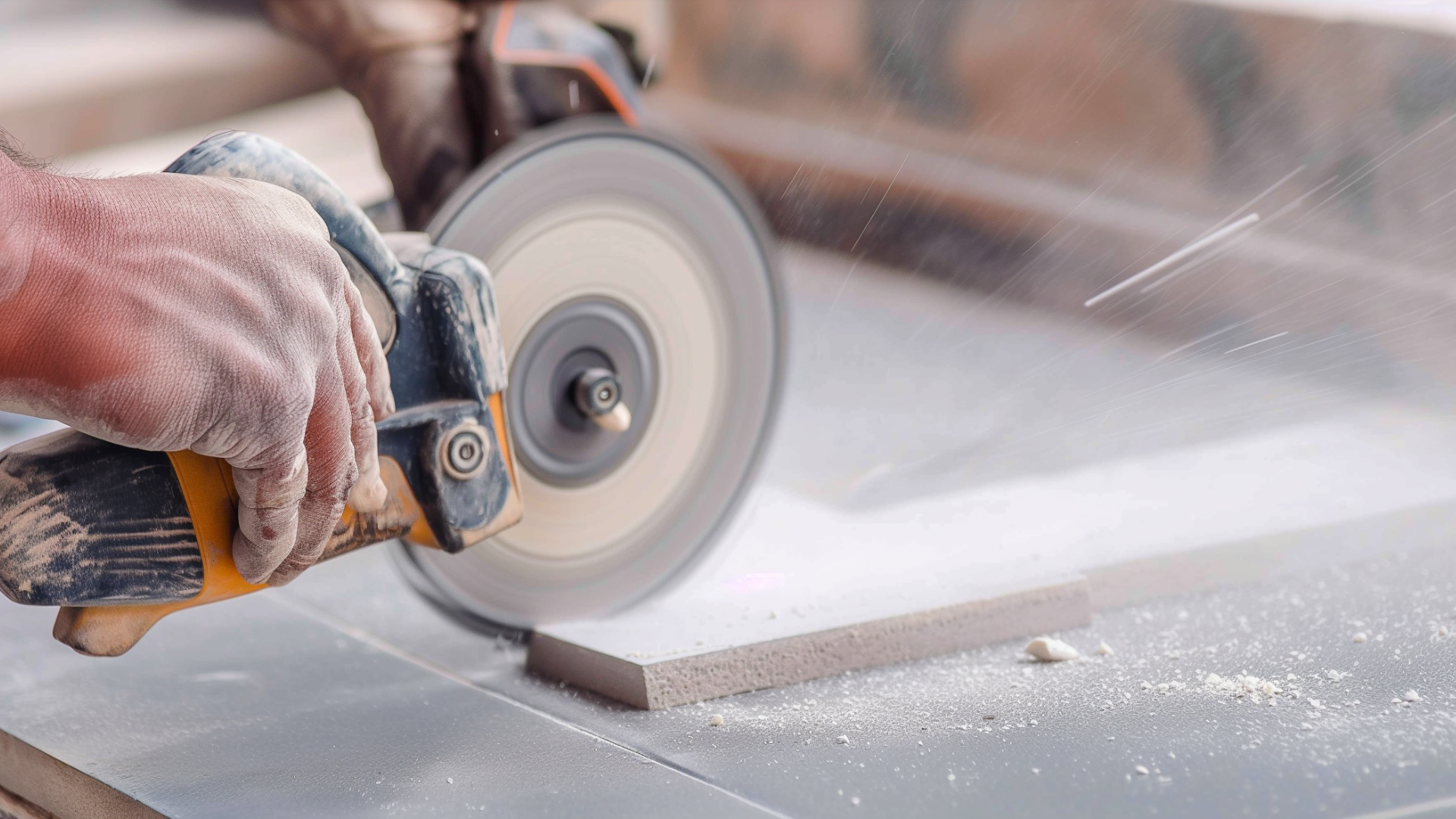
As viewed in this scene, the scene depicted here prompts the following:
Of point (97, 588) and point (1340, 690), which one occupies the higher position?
point (1340, 690)

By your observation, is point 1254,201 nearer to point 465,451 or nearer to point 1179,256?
point 1179,256

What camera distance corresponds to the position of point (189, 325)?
999 millimetres

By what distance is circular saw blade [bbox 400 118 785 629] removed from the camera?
1.69m

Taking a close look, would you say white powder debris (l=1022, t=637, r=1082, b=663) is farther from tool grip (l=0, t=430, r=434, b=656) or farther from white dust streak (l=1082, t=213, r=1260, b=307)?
white dust streak (l=1082, t=213, r=1260, b=307)

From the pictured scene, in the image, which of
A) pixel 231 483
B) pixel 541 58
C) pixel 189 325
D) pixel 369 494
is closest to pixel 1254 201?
pixel 541 58

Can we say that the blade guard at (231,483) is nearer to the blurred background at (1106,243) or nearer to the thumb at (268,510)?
the thumb at (268,510)

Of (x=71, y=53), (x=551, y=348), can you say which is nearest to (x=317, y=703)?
(x=551, y=348)

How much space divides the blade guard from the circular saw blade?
8.3 inches

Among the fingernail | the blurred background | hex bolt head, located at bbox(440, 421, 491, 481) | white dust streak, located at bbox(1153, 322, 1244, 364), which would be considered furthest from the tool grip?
white dust streak, located at bbox(1153, 322, 1244, 364)

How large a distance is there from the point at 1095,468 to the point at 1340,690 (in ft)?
3.71

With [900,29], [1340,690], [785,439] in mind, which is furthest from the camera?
[900,29]

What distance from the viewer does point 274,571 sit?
49.7 inches

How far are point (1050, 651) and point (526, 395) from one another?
0.74 meters

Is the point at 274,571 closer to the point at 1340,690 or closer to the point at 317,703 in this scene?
the point at 317,703
